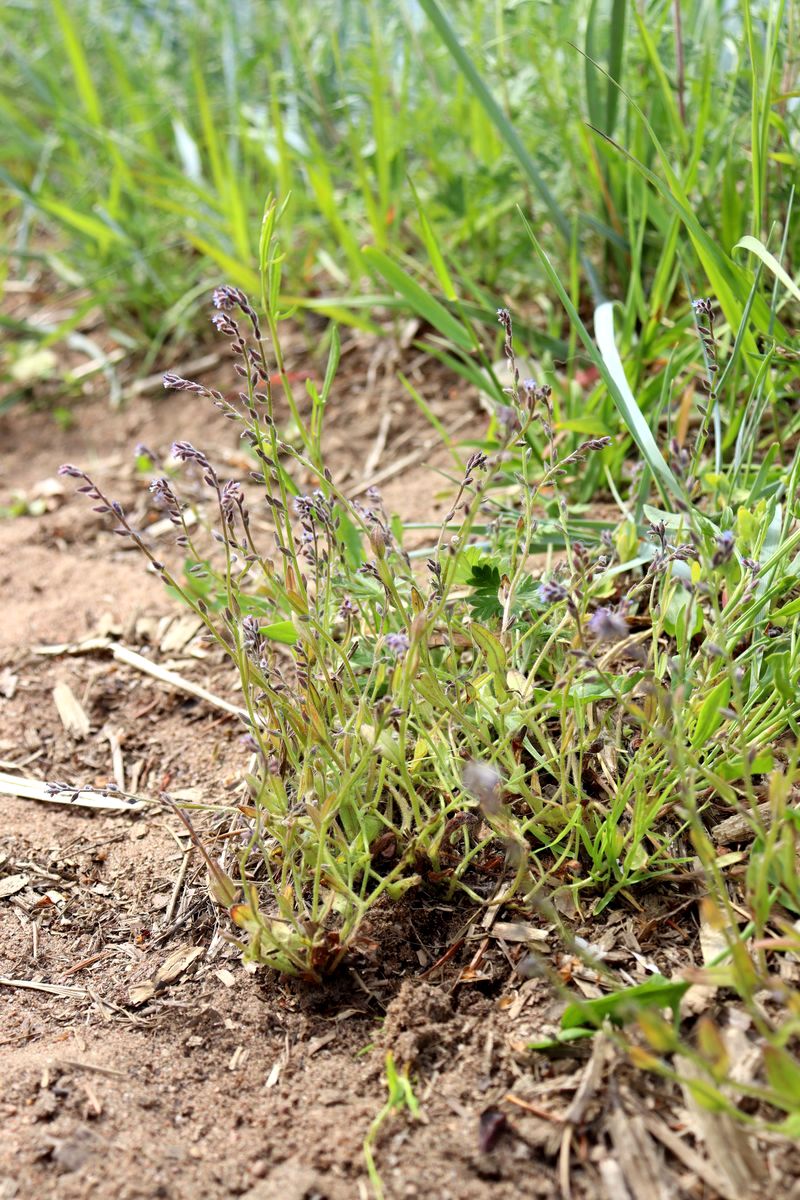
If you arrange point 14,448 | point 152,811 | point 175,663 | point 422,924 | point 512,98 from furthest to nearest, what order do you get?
1. point 14,448
2. point 512,98
3. point 175,663
4. point 152,811
5. point 422,924

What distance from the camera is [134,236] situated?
3.32 metres

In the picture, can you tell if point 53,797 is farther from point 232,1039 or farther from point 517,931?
point 517,931

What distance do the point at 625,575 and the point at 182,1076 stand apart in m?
1.08

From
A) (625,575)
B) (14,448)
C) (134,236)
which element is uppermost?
(134,236)

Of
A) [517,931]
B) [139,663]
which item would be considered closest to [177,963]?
[517,931]

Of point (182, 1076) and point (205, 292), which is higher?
point (205, 292)

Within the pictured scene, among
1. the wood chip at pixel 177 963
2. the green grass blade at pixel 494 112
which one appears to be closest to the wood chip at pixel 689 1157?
the wood chip at pixel 177 963

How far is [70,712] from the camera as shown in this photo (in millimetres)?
2033

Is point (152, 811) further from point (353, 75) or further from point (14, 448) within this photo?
point (353, 75)

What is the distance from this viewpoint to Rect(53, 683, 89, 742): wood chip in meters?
1.99

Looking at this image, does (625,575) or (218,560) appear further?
(218,560)

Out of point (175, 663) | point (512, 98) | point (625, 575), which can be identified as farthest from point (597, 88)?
point (175, 663)

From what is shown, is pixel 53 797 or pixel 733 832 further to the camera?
pixel 53 797

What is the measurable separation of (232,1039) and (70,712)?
89cm
